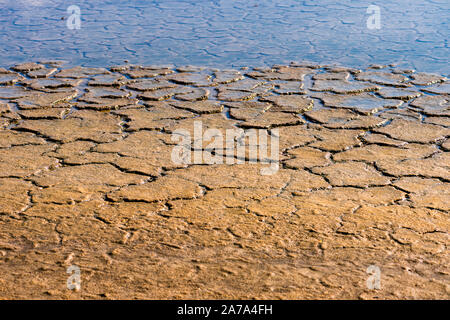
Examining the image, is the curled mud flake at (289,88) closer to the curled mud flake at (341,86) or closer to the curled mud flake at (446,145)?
the curled mud flake at (341,86)

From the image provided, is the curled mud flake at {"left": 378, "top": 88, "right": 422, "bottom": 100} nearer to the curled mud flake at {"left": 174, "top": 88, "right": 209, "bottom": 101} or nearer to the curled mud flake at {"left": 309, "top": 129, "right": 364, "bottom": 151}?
the curled mud flake at {"left": 309, "top": 129, "right": 364, "bottom": 151}

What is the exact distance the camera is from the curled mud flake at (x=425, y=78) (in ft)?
16.7

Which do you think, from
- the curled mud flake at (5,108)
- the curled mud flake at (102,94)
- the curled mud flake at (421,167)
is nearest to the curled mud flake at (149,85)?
the curled mud flake at (102,94)

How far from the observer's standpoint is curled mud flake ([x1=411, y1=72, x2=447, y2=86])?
510cm

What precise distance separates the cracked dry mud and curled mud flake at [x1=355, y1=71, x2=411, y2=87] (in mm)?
54

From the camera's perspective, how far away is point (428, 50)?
21.6ft

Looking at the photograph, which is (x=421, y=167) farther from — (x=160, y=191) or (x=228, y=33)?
(x=228, y=33)

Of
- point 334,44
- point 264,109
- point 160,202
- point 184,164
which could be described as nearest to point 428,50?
point 334,44

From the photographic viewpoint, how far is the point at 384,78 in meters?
5.26

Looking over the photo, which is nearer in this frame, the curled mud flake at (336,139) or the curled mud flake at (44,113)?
the curled mud flake at (336,139)
